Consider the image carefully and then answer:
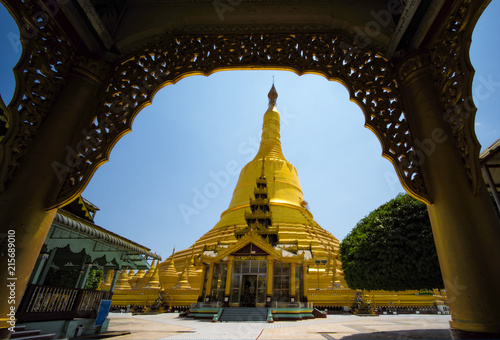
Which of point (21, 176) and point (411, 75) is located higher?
point (411, 75)

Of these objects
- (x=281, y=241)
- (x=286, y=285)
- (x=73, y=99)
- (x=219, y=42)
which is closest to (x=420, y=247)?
(x=219, y=42)

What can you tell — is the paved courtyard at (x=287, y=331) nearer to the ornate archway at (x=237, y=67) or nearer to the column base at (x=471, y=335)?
the column base at (x=471, y=335)

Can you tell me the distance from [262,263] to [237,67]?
43.8 ft

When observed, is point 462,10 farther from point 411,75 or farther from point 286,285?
point 286,285

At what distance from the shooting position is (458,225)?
2385 millimetres

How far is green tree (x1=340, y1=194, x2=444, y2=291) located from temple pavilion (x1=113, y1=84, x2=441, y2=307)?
7000 mm

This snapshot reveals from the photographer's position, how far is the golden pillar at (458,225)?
84.6 inches

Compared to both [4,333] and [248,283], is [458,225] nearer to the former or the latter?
[4,333]

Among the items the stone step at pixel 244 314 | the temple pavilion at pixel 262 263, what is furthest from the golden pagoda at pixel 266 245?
the stone step at pixel 244 314

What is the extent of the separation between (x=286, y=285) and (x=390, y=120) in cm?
1340

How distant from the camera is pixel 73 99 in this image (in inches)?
125

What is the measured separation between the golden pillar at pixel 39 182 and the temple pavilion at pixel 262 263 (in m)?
13.1

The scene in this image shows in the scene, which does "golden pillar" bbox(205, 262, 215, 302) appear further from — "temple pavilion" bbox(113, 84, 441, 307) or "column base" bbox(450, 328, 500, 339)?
"column base" bbox(450, 328, 500, 339)

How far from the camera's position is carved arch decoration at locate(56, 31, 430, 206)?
124 inches
